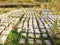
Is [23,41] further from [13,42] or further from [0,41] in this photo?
[0,41]

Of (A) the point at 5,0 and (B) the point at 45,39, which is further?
A: (A) the point at 5,0

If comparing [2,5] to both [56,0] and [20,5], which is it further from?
[56,0]

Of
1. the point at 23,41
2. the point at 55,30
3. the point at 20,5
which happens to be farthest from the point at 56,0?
the point at 20,5

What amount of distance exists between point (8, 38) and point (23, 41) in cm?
36

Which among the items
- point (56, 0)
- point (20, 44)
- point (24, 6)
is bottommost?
point (24, 6)

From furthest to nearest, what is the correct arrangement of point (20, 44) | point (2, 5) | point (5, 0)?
point (5, 0)
point (2, 5)
point (20, 44)

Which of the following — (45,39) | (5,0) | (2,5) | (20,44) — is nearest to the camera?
(20,44)

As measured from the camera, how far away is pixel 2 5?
18422mm

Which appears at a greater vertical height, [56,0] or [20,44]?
[56,0]

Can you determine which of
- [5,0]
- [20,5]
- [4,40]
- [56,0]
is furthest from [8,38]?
[5,0]

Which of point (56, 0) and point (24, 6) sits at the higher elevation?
point (56, 0)

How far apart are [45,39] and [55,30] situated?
1.02 metres

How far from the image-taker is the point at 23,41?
141 inches

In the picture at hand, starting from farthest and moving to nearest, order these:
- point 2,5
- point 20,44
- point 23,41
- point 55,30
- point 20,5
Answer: point 20,5 → point 2,5 → point 55,30 → point 23,41 → point 20,44
